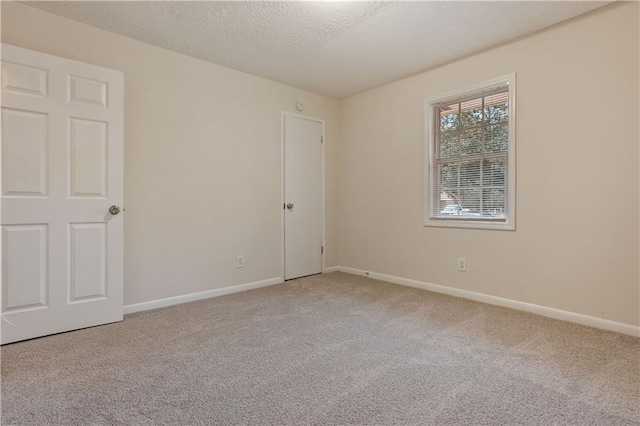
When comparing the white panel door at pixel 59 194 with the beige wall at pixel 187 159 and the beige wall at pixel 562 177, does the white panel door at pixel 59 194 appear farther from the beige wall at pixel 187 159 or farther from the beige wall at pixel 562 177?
the beige wall at pixel 562 177

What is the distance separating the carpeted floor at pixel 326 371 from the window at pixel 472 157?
37.4 inches

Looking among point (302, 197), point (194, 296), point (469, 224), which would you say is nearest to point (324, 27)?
point (302, 197)

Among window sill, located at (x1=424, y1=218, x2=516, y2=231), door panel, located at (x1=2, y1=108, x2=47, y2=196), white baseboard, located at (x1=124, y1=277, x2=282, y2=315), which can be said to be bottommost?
white baseboard, located at (x1=124, y1=277, x2=282, y2=315)

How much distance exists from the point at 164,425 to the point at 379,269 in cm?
304

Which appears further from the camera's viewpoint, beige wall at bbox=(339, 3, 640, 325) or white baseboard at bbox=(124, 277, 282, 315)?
white baseboard at bbox=(124, 277, 282, 315)

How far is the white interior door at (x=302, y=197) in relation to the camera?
13.3 ft

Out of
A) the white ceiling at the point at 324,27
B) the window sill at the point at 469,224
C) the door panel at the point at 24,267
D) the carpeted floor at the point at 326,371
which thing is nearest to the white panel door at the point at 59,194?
the door panel at the point at 24,267

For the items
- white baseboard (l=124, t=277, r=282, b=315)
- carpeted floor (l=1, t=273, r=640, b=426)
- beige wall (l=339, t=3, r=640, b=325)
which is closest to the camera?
carpeted floor (l=1, t=273, r=640, b=426)

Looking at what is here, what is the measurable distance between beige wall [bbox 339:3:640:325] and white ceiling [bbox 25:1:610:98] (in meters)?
0.22

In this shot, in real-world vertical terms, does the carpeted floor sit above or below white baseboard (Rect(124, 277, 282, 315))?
below

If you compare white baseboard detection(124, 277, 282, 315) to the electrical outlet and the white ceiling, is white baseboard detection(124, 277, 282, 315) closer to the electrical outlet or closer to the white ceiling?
the electrical outlet

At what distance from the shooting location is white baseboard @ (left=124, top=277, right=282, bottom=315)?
287 cm

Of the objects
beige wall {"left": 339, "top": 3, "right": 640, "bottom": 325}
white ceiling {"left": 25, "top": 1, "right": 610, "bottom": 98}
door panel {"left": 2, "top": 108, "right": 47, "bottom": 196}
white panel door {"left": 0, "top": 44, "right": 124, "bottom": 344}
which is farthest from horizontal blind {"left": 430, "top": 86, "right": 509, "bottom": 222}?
door panel {"left": 2, "top": 108, "right": 47, "bottom": 196}

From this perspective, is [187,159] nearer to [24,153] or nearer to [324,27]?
[24,153]
